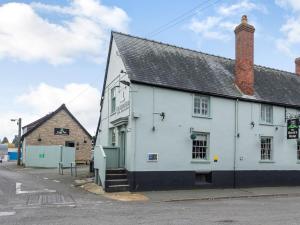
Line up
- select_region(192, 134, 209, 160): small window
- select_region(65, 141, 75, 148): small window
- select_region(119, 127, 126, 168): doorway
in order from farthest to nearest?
1. select_region(65, 141, 75, 148): small window
2. select_region(192, 134, 209, 160): small window
3. select_region(119, 127, 126, 168): doorway

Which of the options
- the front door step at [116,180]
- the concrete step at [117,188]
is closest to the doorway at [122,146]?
the front door step at [116,180]

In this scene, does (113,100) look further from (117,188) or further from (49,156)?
(49,156)

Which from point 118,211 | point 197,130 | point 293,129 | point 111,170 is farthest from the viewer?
point 293,129

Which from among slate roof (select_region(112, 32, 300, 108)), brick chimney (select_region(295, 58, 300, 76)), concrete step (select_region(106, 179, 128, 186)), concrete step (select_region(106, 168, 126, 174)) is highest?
brick chimney (select_region(295, 58, 300, 76))

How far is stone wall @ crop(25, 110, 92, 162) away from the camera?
140 feet

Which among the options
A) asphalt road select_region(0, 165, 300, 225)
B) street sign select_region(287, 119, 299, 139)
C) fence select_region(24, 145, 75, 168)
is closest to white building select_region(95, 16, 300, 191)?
street sign select_region(287, 119, 299, 139)

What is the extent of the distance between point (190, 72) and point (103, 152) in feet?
22.4

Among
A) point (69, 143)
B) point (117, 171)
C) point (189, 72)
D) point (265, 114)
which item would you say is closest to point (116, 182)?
point (117, 171)

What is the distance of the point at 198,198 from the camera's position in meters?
17.1

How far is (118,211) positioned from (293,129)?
46.6 feet

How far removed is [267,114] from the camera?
23.8 m

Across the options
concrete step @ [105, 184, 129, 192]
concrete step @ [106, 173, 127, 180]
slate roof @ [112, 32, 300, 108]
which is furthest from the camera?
slate roof @ [112, 32, 300, 108]

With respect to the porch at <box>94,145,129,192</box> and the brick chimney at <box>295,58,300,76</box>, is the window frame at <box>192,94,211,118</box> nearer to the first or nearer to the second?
the porch at <box>94,145,129,192</box>

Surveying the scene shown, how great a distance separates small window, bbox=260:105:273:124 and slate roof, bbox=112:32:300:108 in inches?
18.6
